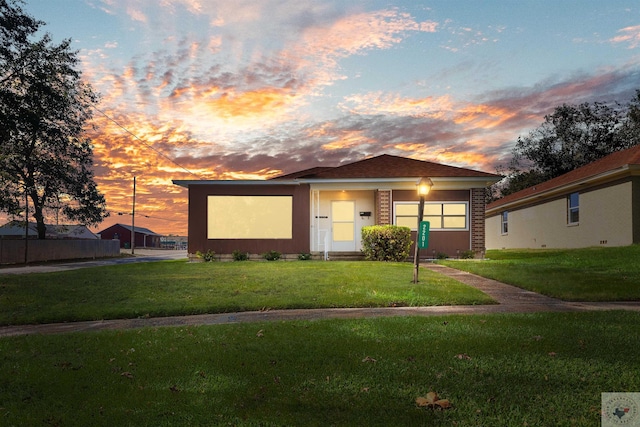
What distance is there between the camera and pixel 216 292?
11867 millimetres

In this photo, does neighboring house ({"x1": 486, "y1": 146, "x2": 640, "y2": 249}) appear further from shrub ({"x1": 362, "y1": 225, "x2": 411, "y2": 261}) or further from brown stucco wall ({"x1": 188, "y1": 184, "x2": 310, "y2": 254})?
brown stucco wall ({"x1": 188, "y1": 184, "x2": 310, "y2": 254})

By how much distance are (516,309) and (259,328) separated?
4.72 m

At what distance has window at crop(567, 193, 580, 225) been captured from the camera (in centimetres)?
2503

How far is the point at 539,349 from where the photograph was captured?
232 inches

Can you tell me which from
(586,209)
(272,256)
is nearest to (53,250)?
(272,256)

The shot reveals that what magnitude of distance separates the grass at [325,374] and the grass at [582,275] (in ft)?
12.6

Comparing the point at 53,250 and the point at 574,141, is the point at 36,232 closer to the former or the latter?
the point at 53,250

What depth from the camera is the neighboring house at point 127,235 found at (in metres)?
83.6

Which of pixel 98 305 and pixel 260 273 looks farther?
pixel 260 273

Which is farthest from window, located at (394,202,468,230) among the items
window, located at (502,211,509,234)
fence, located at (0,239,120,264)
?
fence, located at (0,239,120,264)

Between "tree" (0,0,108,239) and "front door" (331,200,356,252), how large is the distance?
15.4 metres

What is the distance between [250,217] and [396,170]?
7.01 meters

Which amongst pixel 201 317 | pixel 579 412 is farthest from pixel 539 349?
pixel 201 317

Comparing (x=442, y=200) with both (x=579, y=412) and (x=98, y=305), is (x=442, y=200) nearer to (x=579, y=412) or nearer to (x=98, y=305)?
(x=98, y=305)
